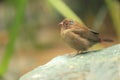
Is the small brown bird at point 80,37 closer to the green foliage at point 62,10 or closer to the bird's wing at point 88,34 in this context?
the bird's wing at point 88,34

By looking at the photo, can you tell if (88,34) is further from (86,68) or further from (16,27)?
(16,27)

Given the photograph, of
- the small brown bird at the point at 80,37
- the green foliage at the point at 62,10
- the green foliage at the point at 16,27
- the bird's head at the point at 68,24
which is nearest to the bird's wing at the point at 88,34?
the small brown bird at the point at 80,37

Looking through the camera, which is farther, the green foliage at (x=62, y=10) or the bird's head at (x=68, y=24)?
the bird's head at (x=68, y=24)

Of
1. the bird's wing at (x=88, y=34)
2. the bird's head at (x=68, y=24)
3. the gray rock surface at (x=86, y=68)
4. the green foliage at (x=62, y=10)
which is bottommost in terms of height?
the gray rock surface at (x=86, y=68)

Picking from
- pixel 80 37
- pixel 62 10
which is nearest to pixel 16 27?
pixel 62 10

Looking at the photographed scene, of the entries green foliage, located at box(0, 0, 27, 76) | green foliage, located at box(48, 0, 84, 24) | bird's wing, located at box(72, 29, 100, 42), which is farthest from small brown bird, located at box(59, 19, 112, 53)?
green foliage, located at box(0, 0, 27, 76)

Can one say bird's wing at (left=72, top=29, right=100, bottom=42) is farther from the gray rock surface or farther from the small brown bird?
the gray rock surface

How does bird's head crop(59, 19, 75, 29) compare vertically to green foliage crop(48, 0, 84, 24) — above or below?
above

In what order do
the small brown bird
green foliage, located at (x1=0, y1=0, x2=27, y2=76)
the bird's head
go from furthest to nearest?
the bird's head < the small brown bird < green foliage, located at (x1=0, y1=0, x2=27, y2=76)
